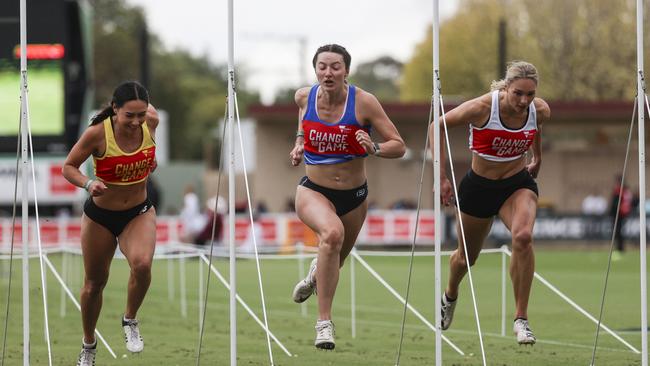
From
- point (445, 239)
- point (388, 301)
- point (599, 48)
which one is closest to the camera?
point (388, 301)

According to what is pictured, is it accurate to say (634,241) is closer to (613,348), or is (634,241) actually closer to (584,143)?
(584,143)

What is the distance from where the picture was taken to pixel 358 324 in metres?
18.1

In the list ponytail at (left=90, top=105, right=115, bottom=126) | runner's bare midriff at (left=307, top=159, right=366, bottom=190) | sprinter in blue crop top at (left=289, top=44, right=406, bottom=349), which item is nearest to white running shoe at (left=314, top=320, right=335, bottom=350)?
sprinter in blue crop top at (left=289, top=44, right=406, bottom=349)

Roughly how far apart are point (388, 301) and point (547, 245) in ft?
62.1

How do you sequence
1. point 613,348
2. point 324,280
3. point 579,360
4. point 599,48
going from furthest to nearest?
1. point 599,48
2. point 613,348
3. point 579,360
4. point 324,280

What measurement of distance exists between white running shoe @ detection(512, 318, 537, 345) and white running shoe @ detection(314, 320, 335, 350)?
182cm

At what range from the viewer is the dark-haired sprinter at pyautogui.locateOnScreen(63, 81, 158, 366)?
36.2ft

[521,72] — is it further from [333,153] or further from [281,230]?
[281,230]

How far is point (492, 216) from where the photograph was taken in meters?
12.4

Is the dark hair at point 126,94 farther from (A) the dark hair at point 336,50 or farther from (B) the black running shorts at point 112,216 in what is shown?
(A) the dark hair at point 336,50

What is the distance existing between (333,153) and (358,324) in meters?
7.06

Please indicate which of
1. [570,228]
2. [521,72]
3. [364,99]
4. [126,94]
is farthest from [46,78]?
[570,228]

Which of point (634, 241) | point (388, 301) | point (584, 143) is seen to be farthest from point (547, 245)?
point (388, 301)

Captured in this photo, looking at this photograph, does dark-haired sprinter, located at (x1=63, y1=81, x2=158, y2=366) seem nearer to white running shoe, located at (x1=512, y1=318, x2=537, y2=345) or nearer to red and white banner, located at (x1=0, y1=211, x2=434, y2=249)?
white running shoe, located at (x1=512, y1=318, x2=537, y2=345)
